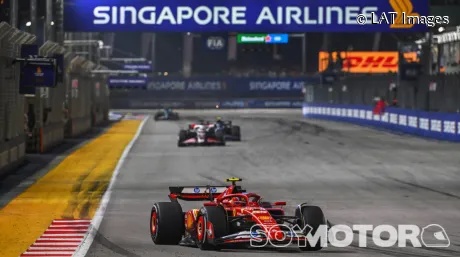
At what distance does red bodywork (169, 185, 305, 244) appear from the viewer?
13.0 meters

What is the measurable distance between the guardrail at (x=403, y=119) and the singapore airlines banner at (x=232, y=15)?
4436 mm

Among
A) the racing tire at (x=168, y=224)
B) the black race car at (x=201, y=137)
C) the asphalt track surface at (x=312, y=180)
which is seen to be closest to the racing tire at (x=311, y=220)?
the asphalt track surface at (x=312, y=180)

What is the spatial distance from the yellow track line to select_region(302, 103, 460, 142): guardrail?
15.4 meters

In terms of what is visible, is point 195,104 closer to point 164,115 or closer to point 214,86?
point 214,86

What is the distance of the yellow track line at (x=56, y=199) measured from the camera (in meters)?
15.6

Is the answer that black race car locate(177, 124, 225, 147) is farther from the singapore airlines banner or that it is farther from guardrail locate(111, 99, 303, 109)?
guardrail locate(111, 99, 303, 109)

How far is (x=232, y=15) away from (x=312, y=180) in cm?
2048

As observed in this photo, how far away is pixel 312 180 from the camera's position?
82.9 feet

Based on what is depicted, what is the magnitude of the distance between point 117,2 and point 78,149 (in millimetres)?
8495

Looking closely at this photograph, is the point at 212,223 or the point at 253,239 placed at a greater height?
the point at 212,223

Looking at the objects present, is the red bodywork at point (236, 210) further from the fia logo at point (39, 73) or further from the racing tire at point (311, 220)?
the fia logo at point (39, 73)

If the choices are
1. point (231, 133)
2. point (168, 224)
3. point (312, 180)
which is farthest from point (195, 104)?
point (168, 224)

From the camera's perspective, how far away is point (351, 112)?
6750cm

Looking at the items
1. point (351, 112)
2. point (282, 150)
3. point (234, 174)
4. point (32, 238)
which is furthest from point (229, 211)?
point (351, 112)
